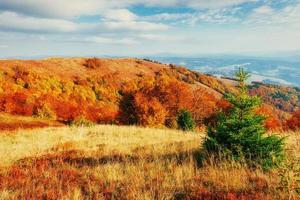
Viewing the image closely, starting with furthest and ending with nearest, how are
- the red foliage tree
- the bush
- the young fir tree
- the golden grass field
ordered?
the red foliage tree
the bush
the young fir tree
the golden grass field

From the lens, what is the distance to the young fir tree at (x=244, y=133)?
905 centimetres

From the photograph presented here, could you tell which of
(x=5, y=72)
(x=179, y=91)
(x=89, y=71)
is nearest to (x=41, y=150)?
(x=179, y=91)

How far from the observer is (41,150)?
14.7 m

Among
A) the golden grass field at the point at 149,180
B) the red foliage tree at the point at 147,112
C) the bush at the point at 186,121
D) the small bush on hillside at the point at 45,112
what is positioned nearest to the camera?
the golden grass field at the point at 149,180

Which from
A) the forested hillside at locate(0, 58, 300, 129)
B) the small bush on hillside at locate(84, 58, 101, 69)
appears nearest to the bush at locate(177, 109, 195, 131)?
the forested hillside at locate(0, 58, 300, 129)

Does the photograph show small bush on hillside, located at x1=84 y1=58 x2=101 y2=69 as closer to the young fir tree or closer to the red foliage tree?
the red foliage tree

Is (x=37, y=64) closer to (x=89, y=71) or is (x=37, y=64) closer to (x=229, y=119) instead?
(x=89, y=71)

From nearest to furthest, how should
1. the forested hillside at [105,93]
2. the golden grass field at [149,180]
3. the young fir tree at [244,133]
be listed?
the golden grass field at [149,180], the young fir tree at [244,133], the forested hillside at [105,93]

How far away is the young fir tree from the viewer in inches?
356

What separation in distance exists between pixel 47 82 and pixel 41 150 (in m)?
64.9

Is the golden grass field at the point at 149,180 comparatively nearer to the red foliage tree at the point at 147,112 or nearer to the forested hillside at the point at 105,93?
the forested hillside at the point at 105,93

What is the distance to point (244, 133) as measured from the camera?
365 inches

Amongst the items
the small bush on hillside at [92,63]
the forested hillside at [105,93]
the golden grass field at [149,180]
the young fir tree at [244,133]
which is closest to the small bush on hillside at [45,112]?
the forested hillside at [105,93]

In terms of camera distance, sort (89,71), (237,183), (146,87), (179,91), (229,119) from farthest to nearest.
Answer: (89,71), (179,91), (146,87), (229,119), (237,183)
